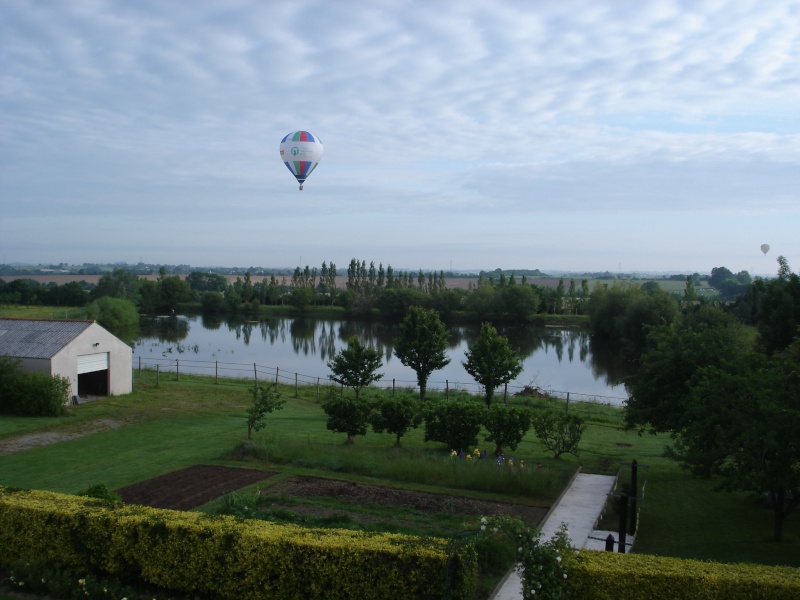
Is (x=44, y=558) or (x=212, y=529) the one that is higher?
(x=212, y=529)

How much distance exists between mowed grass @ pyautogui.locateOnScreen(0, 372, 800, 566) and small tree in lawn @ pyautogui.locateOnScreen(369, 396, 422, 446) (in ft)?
1.83

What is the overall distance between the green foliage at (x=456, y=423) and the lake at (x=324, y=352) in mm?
13119

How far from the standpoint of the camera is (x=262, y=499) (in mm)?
12438

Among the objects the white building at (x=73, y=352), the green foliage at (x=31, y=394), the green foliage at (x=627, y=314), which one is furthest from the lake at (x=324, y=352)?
the green foliage at (x=31, y=394)

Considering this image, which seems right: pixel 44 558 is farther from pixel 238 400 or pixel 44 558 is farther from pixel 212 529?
pixel 238 400

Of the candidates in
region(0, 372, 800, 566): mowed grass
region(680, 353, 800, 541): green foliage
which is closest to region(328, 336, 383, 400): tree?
region(0, 372, 800, 566): mowed grass

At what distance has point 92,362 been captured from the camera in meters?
25.0

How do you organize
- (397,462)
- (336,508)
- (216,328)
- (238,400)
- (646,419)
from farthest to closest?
1. (216,328)
2. (238,400)
3. (646,419)
4. (397,462)
5. (336,508)

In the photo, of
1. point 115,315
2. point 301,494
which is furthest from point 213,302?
point 301,494

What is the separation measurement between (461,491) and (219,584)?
255 inches

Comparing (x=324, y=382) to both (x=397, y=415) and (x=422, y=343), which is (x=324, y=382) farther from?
(x=397, y=415)

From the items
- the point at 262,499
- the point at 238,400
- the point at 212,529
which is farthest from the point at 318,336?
the point at 212,529

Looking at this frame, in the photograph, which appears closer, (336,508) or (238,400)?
(336,508)

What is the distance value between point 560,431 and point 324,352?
36534 mm
